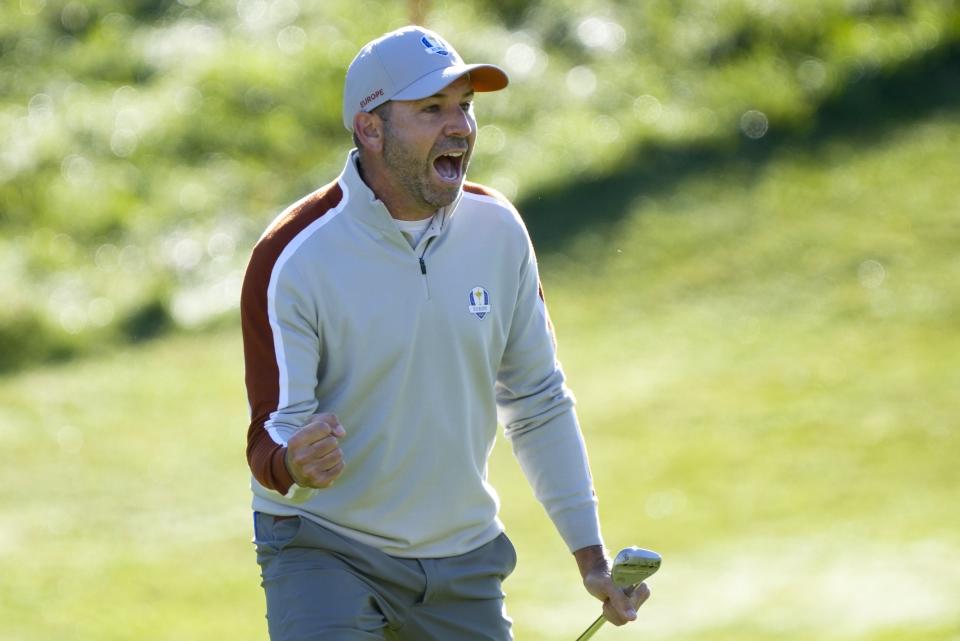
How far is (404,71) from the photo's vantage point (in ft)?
16.4

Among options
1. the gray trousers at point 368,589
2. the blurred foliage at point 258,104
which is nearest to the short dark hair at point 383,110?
the gray trousers at point 368,589

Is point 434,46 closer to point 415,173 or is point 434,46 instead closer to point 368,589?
point 415,173

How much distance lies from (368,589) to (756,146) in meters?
15.9

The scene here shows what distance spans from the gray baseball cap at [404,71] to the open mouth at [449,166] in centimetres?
17

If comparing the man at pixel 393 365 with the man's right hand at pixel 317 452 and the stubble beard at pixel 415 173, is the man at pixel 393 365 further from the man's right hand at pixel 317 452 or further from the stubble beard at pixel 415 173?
the man's right hand at pixel 317 452

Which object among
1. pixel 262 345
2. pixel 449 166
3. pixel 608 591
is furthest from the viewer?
pixel 608 591

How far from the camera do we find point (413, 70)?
5004 millimetres

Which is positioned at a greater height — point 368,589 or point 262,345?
point 262,345

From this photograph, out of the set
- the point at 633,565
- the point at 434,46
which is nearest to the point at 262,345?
the point at 434,46

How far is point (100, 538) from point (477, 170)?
8.10 metres

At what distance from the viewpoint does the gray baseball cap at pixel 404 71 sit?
498 cm

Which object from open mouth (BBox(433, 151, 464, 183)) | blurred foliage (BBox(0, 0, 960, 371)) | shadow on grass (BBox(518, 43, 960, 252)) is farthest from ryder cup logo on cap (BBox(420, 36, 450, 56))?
shadow on grass (BBox(518, 43, 960, 252))

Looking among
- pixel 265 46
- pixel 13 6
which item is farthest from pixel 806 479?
pixel 13 6

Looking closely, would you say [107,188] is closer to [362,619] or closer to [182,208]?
[182,208]
